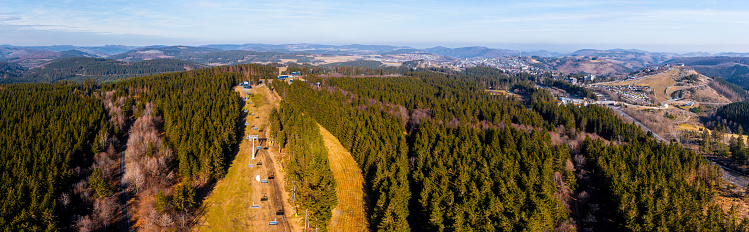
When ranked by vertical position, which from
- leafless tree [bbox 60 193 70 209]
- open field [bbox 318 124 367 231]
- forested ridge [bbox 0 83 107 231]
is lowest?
open field [bbox 318 124 367 231]

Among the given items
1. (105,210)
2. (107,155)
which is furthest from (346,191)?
(107,155)

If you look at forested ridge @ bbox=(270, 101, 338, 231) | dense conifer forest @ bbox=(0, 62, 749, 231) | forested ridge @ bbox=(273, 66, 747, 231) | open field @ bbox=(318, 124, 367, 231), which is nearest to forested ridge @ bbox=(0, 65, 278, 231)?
dense conifer forest @ bbox=(0, 62, 749, 231)

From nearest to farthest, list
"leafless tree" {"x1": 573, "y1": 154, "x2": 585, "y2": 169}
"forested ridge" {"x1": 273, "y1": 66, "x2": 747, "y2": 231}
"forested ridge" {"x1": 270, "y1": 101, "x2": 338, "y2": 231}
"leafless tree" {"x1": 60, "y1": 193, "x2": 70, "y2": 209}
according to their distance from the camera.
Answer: "forested ridge" {"x1": 273, "y1": 66, "x2": 747, "y2": 231}, "leafless tree" {"x1": 60, "y1": 193, "x2": 70, "y2": 209}, "forested ridge" {"x1": 270, "y1": 101, "x2": 338, "y2": 231}, "leafless tree" {"x1": 573, "y1": 154, "x2": 585, "y2": 169}

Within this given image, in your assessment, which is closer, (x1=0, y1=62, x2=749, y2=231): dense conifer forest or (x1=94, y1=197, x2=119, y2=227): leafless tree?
(x1=0, y1=62, x2=749, y2=231): dense conifer forest

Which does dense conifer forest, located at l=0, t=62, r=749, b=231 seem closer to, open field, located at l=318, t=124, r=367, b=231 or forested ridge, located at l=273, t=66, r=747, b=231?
forested ridge, located at l=273, t=66, r=747, b=231

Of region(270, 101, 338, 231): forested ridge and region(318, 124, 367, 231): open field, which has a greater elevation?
region(270, 101, 338, 231): forested ridge
